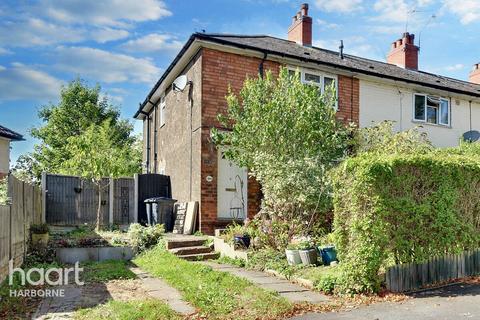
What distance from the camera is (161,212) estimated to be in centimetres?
1349

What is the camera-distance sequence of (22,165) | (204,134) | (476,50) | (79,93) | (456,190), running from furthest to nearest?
(22,165) < (79,93) < (476,50) < (204,134) < (456,190)

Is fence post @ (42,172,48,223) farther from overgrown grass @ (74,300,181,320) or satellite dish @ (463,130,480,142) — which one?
satellite dish @ (463,130,480,142)

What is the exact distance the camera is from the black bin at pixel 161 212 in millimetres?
13430

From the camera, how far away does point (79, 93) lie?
29438 mm

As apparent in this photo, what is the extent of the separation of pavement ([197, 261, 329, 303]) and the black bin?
4859mm

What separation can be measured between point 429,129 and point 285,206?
429 inches

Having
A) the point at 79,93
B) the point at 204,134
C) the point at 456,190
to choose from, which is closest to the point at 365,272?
the point at 456,190

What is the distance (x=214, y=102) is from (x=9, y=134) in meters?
10.7

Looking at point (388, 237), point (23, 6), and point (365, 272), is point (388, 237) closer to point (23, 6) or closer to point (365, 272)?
point (365, 272)

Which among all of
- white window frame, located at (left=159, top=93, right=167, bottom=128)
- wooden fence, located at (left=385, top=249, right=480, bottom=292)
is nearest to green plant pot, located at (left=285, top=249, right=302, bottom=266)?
wooden fence, located at (left=385, top=249, right=480, bottom=292)

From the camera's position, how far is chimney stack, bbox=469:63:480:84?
2333cm

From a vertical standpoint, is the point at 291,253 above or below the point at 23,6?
below

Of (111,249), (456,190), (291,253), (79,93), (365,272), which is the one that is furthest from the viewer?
(79,93)

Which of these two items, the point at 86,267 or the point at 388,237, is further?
the point at 86,267
